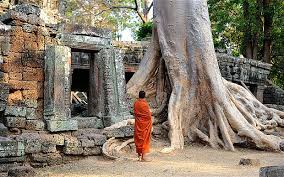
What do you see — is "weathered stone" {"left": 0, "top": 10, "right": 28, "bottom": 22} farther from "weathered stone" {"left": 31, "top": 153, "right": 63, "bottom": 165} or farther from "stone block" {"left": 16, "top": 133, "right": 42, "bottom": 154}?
"weathered stone" {"left": 31, "top": 153, "right": 63, "bottom": 165}

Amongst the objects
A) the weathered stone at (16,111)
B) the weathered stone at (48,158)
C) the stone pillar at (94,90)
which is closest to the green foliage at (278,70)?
the stone pillar at (94,90)

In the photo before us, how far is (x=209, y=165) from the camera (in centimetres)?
555

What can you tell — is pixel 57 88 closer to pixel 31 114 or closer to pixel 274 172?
pixel 31 114

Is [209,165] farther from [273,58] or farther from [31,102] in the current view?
[273,58]

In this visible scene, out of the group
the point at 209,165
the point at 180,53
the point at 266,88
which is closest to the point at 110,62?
the point at 180,53

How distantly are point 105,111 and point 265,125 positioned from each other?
10.2 feet

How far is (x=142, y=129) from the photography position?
5754 mm

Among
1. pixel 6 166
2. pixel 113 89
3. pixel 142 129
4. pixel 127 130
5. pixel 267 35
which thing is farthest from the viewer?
pixel 267 35

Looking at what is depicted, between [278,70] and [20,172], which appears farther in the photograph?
[278,70]

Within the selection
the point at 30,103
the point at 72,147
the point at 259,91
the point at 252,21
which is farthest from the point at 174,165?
the point at 252,21

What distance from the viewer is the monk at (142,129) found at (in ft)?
18.7

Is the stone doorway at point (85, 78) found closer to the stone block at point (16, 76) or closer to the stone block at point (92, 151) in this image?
the stone block at point (16, 76)

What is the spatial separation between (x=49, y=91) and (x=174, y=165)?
7.22 ft

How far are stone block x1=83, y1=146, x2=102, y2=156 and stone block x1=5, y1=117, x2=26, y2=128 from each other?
995 millimetres
